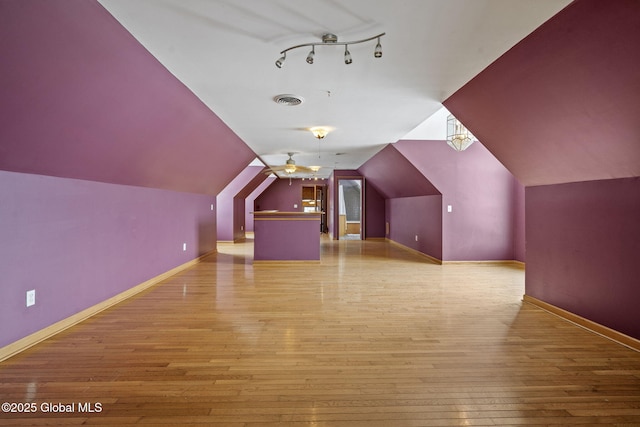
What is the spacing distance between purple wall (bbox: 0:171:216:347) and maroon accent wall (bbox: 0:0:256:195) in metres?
0.19

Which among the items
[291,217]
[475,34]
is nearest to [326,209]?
[291,217]

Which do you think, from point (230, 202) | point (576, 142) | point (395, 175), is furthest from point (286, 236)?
point (576, 142)

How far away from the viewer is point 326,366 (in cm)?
219

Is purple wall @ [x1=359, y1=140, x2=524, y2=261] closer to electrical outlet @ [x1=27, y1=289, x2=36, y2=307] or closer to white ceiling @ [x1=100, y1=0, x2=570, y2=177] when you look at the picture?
white ceiling @ [x1=100, y1=0, x2=570, y2=177]

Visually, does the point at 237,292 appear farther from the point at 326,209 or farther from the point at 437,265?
the point at 326,209

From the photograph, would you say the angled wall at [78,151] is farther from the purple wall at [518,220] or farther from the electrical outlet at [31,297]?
the purple wall at [518,220]

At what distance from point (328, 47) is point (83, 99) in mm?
1981

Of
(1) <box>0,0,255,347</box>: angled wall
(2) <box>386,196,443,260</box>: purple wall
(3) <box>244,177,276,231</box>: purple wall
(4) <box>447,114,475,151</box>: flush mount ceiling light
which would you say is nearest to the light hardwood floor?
(1) <box>0,0,255,347</box>: angled wall

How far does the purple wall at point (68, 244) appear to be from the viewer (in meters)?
2.39

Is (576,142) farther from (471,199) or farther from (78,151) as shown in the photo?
(78,151)

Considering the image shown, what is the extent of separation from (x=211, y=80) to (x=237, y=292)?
264 centimetres

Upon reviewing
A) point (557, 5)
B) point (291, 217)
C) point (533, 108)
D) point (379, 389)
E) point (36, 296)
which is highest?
point (557, 5)

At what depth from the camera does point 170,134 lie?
12.4 feet

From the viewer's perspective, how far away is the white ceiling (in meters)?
1.96
